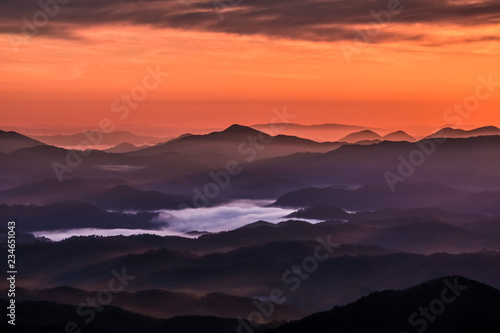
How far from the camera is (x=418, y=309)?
78.6m

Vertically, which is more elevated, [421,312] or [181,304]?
[181,304]

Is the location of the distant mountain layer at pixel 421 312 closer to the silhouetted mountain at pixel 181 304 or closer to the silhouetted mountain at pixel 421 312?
the silhouetted mountain at pixel 421 312

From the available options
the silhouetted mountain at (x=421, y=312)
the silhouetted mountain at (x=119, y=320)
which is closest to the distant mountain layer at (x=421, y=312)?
the silhouetted mountain at (x=421, y=312)

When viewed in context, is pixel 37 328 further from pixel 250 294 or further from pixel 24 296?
pixel 250 294

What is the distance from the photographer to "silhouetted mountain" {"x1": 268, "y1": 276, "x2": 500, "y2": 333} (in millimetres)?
75875

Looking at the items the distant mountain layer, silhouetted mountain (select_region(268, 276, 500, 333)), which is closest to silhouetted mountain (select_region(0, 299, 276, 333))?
the distant mountain layer

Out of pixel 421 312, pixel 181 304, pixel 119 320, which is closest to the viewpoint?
pixel 421 312

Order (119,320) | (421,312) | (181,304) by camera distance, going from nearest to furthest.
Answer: (421,312) < (119,320) < (181,304)

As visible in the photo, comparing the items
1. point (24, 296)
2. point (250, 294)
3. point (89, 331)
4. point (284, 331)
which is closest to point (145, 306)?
point (24, 296)

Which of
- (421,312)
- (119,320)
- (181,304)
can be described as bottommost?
(421,312)

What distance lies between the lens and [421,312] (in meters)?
78.0

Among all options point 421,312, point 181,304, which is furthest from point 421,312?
point 181,304

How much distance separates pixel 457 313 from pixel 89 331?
4624 cm

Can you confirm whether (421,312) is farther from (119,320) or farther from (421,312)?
(119,320)
